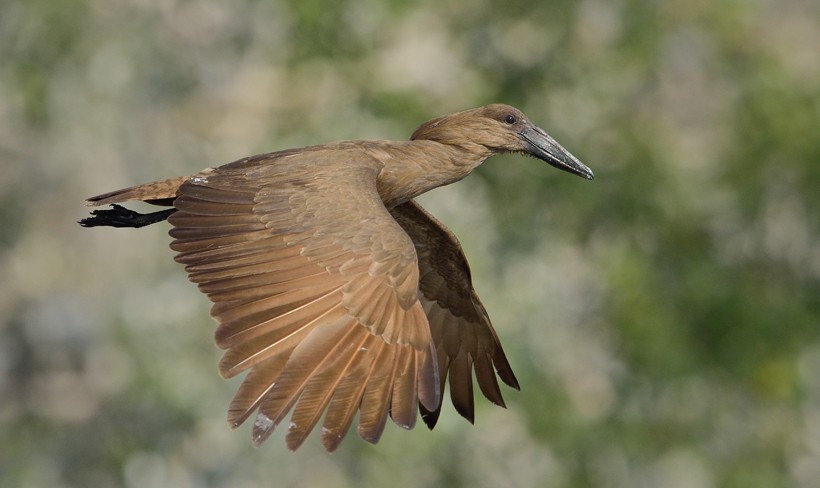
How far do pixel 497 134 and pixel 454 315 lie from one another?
2.94 feet

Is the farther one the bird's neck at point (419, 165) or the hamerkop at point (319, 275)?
the bird's neck at point (419, 165)

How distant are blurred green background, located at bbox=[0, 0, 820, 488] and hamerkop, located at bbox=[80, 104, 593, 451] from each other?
23.2 feet

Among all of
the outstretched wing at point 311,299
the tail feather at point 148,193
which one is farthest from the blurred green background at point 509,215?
the outstretched wing at point 311,299

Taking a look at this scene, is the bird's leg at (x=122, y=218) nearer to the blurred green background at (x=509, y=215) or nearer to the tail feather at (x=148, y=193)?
the tail feather at (x=148, y=193)

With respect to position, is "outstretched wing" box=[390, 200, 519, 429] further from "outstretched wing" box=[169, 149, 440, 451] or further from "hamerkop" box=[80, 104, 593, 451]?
"outstretched wing" box=[169, 149, 440, 451]

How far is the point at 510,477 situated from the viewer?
15297mm

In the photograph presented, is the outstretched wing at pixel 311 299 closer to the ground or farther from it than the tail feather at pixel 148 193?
closer to the ground

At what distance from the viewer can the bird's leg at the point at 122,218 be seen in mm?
7398

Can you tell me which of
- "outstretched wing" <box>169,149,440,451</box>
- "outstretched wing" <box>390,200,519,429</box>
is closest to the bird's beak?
"outstretched wing" <box>390,200,519,429</box>

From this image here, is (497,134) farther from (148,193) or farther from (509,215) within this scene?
(509,215)

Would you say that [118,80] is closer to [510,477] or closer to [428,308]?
[510,477]

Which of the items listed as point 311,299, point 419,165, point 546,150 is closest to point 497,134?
point 546,150

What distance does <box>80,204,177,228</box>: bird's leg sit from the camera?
24.3 feet

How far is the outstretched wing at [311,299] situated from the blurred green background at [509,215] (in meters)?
7.78
